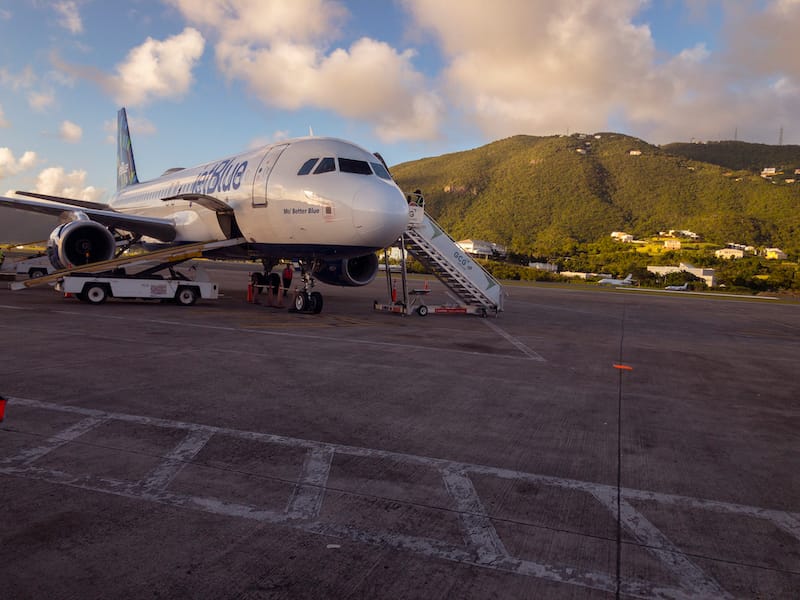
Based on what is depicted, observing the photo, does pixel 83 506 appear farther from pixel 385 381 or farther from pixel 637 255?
pixel 637 255

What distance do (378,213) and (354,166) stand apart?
162cm

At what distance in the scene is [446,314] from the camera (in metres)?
Answer: 19.0

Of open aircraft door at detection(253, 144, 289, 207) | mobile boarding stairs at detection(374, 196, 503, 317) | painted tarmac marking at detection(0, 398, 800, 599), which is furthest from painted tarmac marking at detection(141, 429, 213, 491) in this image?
mobile boarding stairs at detection(374, 196, 503, 317)

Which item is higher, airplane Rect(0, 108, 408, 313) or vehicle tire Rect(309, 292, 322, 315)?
airplane Rect(0, 108, 408, 313)

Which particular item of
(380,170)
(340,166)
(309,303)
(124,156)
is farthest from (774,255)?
(340,166)

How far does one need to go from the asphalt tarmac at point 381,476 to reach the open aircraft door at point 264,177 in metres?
5.83

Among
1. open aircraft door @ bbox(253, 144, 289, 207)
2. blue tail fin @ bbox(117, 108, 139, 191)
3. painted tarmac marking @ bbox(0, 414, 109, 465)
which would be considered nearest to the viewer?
painted tarmac marking @ bbox(0, 414, 109, 465)

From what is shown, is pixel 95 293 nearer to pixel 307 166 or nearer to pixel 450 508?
pixel 307 166

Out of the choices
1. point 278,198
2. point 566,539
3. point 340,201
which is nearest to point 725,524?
point 566,539

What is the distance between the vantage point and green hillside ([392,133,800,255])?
117312 millimetres

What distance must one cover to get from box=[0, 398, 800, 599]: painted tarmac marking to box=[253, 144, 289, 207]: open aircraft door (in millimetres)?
10141

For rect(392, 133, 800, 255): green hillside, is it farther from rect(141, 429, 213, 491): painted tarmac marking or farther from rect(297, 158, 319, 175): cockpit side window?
rect(141, 429, 213, 491): painted tarmac marking

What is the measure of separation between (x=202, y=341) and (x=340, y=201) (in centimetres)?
459

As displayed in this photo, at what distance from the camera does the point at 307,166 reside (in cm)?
1420
